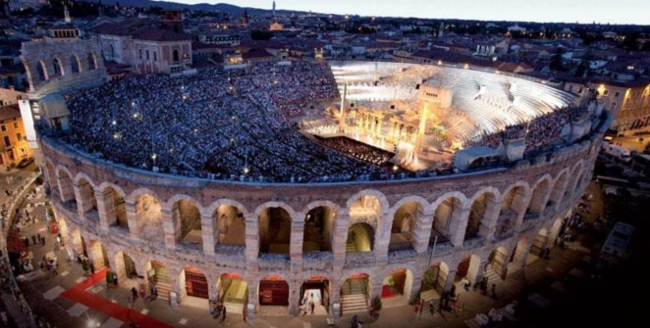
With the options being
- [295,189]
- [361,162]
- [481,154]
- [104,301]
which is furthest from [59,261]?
[481,154]

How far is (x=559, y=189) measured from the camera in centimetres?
3259

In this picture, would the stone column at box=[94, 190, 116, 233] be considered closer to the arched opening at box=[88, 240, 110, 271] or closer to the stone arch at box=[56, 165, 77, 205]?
the arched opening at box=[88, 240, 110, 271]

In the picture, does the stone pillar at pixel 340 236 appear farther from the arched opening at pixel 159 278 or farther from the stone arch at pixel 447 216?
the arched opening at pixel 159 278

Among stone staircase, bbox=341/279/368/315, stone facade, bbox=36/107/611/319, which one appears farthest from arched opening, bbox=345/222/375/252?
stone staircase, bbox=341/279/368/315

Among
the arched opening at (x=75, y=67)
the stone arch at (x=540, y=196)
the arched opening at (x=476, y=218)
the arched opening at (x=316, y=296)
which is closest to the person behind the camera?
the arched opening at (x=316, y=296)

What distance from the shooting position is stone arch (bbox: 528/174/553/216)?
3031cm

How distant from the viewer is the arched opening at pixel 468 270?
3031 cm

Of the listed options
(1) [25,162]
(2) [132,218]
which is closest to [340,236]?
(2) [132,218]

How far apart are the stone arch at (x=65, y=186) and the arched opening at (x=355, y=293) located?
69.9 feet

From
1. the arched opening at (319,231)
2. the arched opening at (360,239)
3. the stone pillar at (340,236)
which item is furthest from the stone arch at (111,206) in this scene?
the arched opening at (360,239)

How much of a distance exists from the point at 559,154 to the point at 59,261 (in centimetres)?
3897

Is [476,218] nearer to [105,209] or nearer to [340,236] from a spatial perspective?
[340,236]

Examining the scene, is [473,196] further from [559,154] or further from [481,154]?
[559,154]

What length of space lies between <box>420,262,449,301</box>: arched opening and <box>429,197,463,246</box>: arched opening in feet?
6.38
